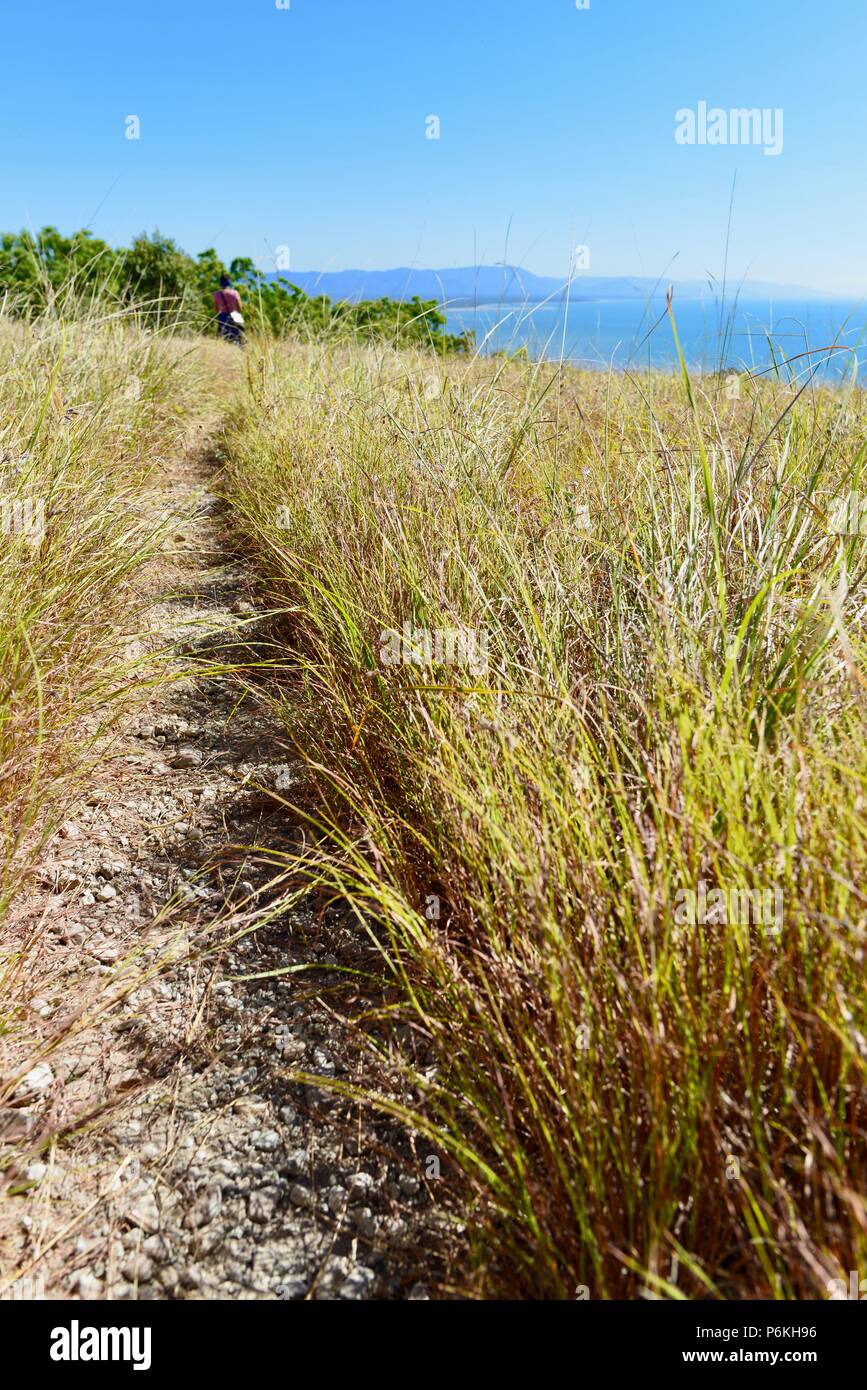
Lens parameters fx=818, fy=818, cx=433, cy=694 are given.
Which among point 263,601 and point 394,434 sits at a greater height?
point 394,434

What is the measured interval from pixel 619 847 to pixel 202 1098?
80cm

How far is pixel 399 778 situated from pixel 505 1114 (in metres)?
0.78

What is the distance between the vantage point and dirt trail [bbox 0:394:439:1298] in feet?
3.61

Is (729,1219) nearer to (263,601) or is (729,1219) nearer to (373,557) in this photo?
(373,557)

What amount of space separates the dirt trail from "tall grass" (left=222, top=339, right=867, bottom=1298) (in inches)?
5.6

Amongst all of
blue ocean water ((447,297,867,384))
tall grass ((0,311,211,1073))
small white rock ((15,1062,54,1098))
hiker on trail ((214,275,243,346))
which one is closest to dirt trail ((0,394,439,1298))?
small white rock ((15,1062,54,1098))

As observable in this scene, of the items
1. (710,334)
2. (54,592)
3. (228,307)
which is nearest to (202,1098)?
(54,592)

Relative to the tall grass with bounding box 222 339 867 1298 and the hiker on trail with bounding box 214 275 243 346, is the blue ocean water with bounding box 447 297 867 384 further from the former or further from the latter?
the hiker on trail with bounding box 214 275 243 346

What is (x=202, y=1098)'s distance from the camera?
134 centimetres

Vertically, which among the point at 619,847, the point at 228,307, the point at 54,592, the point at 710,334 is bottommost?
the point at 619,847

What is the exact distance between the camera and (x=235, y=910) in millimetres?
1670

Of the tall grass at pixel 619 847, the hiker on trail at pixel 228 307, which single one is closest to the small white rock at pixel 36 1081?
the tall grass at pixel 619 847

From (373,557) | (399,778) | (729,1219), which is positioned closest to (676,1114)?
(729,1219)

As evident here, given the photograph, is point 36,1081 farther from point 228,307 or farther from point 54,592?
point 228,307
